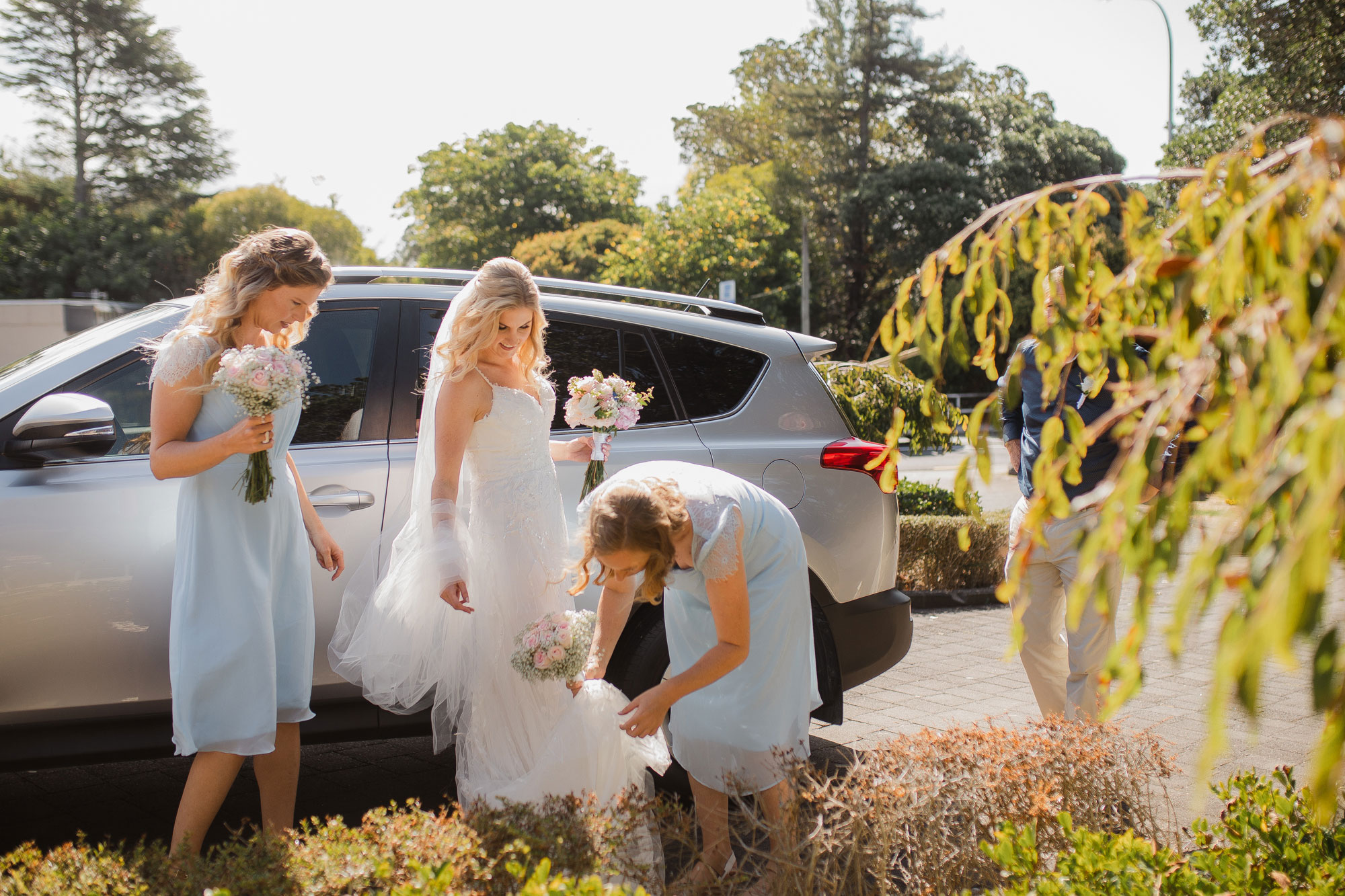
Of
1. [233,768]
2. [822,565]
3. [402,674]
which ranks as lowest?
[233,768]

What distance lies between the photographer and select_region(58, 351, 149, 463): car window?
130 inches

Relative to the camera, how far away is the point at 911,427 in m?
8.45

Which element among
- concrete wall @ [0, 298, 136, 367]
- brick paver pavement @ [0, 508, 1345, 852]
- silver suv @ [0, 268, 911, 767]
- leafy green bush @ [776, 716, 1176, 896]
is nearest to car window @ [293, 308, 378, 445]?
silver suv @ [0, 268, 911, 767]

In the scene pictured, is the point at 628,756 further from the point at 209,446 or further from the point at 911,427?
the point at 911,427

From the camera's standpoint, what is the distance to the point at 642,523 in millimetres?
2490

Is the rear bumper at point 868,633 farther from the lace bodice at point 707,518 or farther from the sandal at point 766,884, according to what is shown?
the sandal at point 766,884

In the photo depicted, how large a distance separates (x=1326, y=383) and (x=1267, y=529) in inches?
6.0

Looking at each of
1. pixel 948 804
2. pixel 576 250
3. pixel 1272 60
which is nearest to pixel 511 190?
pixel 576 250

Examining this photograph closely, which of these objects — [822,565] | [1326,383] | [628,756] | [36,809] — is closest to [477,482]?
[628,756]

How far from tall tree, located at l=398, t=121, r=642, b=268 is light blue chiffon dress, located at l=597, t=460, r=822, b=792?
3998cm

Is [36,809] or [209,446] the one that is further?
[36,809]

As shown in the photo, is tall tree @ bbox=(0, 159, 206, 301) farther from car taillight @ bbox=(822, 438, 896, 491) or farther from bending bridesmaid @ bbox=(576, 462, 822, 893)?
bending bridesmaid @ bbox=(576, 462, 822, 893)

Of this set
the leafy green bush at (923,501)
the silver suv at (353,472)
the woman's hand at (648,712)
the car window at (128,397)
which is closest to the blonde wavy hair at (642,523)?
the woman's hand at (648,712)

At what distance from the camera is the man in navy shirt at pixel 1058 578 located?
3.55 meters
